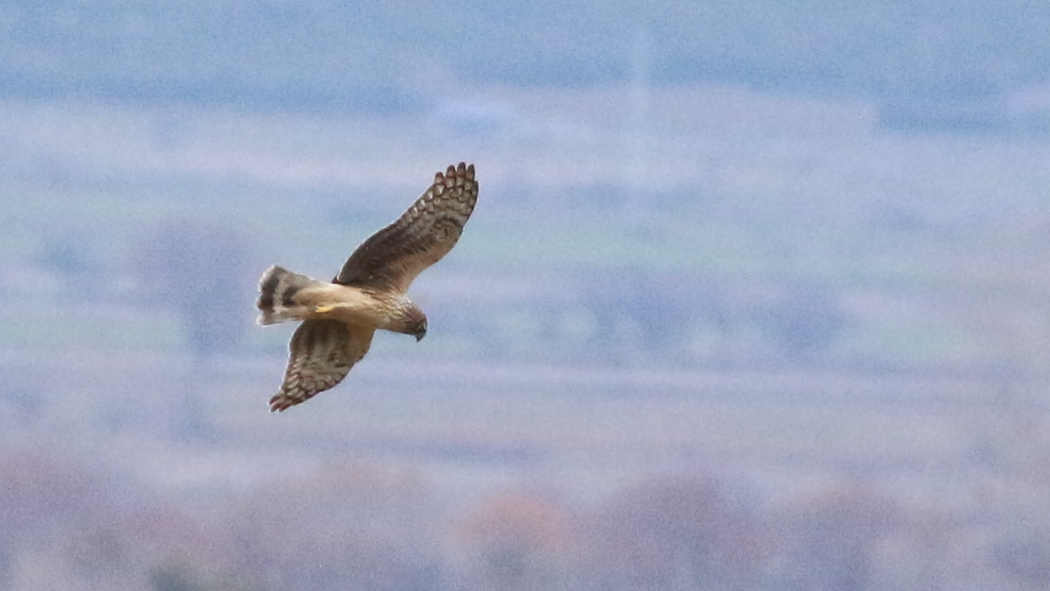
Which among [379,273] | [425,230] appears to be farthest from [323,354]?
[425,230]

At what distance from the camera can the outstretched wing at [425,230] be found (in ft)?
30.5

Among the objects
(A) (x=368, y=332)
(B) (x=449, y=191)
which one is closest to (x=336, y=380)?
(A) (x=368, y=332)

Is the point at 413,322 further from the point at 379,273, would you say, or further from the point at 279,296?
the point at 279,296

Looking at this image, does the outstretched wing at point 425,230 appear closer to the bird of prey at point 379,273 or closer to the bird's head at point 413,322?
the bird of prey at point 379,273

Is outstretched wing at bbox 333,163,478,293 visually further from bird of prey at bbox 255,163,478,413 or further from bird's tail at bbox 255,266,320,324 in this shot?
bird's tail at bbox 255,266,320,324

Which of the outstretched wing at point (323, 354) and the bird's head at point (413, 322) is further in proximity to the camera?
the outstretched wing at point (323, 354)

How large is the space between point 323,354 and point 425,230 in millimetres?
564

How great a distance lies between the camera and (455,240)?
30.6ft

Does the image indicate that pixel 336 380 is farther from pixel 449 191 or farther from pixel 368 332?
pixel 449 191

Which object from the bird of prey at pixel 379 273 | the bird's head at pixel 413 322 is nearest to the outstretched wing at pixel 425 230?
the bird of prey at pixel 379 273

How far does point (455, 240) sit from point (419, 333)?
0.38m

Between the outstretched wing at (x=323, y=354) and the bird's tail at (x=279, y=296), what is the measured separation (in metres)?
0.31

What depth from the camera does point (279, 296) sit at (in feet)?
29.4

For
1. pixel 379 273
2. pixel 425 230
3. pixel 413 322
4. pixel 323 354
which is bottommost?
pixel 323 354
